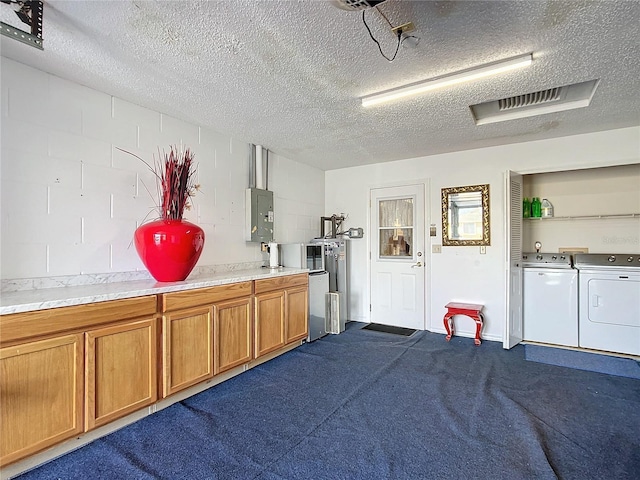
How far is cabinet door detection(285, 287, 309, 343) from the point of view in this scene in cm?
362

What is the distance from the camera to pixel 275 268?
3.95 m

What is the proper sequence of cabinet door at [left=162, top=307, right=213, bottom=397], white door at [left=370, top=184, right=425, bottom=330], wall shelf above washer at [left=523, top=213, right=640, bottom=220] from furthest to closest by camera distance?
white door at [left=370, top=184, right=425, bottom=330] → wall shelf above washer at [left=523, top=213, right=640, bottom=220] → cabinet door at [left=162, top=307, right=213, bottom=397]

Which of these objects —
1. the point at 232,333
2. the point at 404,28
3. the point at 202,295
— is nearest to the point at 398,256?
the point at 232,333

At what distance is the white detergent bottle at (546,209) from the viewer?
4.23 metres

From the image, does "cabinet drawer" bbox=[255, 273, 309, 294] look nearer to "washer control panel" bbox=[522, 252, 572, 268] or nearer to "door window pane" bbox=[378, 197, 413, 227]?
"door window pane" bbox=[378, 197, 413, 227]

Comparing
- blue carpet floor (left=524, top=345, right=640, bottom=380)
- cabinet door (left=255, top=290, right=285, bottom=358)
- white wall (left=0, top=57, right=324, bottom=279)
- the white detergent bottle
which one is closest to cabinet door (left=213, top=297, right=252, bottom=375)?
cabinet door (left=255, top=290, right=285, bottom=358)

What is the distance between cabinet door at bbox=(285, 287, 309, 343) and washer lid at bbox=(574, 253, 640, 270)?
3249 mm

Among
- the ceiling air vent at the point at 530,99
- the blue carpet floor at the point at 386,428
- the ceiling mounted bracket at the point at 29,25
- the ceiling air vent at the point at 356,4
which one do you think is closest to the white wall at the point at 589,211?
the ceiling air vent at the point at 530,99

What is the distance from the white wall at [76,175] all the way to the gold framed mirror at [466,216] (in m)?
3.01

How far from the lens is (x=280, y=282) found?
3518 millimetres

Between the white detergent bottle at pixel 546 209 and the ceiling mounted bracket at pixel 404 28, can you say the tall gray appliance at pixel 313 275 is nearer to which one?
the ceiling mounted bracket at pixel 404 28

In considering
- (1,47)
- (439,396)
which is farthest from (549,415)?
(1,47)

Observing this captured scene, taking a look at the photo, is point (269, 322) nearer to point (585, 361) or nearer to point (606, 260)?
point (585, 361)

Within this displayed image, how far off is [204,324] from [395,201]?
10.7 feet
